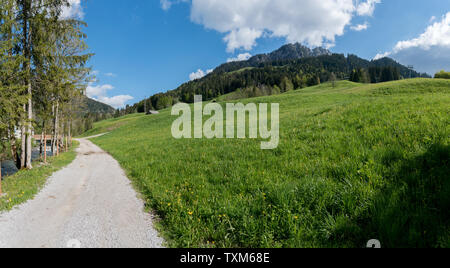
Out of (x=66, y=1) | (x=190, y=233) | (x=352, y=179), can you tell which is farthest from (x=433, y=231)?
(x=66, y=1)

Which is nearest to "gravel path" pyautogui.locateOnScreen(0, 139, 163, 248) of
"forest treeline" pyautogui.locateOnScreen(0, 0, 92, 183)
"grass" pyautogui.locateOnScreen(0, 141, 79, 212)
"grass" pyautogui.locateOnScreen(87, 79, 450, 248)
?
"grass" pyautogui.locateOnScreen(0, 141, 79, 212)

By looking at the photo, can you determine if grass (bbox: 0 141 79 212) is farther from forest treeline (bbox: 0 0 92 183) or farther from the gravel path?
forest treeline (bbox: 0 0 92 183)

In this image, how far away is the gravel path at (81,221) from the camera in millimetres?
4422

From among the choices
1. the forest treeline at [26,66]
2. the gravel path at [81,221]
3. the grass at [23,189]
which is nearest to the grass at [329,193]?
the gravel path at [81,221]

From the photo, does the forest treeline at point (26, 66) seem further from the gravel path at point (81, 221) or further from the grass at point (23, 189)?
the gravel path at point (81, 221)

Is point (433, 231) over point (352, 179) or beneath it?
beneath

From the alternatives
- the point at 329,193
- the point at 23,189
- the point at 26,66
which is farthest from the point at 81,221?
the point at 26,66

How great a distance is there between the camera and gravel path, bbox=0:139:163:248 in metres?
4.42

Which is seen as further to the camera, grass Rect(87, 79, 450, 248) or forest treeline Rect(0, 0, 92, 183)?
forest treeline Rect(0, 0, 92, 183)

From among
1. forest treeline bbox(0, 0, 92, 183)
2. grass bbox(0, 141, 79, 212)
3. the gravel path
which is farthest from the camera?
forest treeline bbox(0, 0, 92, 183)

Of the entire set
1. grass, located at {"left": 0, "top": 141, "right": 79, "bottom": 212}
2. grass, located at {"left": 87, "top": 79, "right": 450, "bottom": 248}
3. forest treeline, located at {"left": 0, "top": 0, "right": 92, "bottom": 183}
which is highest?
forest treeline, located at {"left": 0, "top": 0, "right": 92, "bottom": 183}
